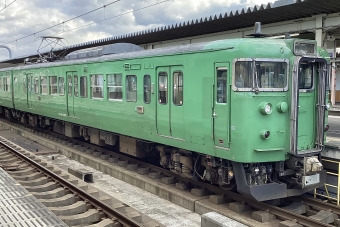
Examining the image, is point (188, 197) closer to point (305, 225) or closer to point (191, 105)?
point (191, 105)

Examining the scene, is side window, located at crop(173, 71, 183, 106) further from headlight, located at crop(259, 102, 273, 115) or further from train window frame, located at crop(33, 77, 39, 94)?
train window frame, located at crop(33, 77, 39, 94)

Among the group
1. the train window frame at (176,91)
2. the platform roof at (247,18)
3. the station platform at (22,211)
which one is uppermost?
the platform roof at (247,18)

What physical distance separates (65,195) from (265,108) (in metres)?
4.48

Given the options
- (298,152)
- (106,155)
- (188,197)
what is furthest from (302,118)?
(106,155)

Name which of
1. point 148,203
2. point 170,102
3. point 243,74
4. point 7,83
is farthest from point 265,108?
point 7,83

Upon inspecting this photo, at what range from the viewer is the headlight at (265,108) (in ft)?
23.2

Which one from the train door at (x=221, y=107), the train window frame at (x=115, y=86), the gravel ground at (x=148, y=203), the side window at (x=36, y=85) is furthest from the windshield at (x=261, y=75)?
the side window at (x=36, y=85)

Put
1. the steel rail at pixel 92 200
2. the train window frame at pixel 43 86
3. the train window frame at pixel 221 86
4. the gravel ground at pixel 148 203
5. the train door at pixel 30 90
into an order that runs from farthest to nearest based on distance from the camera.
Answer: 1. the train door at pixel 30 90
2. the train window frame at pixel 43 86
3. the gravel ground at pixel 148 203
4. the train window frame at pixel 221 86
5. the steel rail at pixel 92 200

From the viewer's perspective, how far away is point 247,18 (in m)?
15.1

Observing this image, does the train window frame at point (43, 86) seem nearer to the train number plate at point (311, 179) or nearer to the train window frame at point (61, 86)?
the train window frame at point (61, 86)

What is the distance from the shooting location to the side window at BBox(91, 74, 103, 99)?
38.9 feet

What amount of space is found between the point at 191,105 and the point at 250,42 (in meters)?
1.80

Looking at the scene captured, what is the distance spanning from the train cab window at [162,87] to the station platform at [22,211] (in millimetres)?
3504

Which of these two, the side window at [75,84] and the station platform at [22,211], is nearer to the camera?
the station platform at [22,211]
